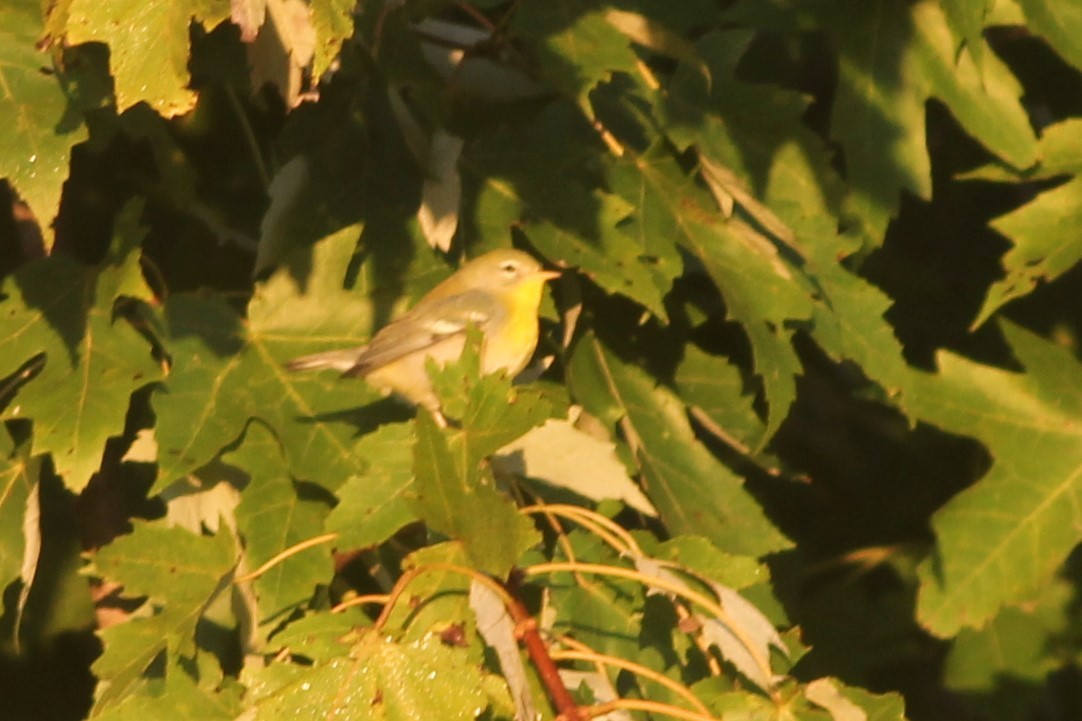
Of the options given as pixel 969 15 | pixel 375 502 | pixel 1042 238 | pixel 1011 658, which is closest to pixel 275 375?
pixel 375 502

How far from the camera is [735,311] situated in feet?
7.78

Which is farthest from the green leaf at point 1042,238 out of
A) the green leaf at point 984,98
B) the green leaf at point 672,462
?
the green leaf at point 672,462

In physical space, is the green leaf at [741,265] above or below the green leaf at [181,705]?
below

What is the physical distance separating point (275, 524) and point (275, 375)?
0.84 feet

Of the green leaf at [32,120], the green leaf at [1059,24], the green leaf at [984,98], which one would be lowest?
the green leaf at [984,98]

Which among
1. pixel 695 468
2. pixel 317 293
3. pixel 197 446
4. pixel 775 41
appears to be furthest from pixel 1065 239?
pixel 197 446

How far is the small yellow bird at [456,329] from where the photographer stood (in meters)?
2.53

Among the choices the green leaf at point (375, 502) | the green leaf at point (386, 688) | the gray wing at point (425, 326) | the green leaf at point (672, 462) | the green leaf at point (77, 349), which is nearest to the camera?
the green leaf at point (386, 688)

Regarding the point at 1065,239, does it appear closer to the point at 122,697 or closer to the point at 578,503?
the point at 578,503

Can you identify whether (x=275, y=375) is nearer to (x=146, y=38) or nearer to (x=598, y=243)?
(x=598, y=243)

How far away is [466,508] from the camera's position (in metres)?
1.68

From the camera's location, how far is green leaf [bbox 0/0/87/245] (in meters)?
2.03

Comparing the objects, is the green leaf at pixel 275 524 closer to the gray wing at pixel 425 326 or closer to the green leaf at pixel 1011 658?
the gray wing at pixel 425 326

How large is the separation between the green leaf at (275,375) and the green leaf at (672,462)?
40cm
